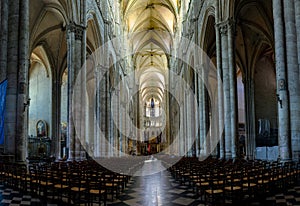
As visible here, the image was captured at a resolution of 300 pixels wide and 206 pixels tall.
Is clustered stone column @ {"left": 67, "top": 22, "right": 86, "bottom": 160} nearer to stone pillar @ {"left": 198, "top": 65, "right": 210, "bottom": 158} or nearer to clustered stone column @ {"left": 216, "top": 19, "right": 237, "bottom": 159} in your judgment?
clustered stone column @ {"left": 216, "top": 19, "right": 237, "bottom": 159}

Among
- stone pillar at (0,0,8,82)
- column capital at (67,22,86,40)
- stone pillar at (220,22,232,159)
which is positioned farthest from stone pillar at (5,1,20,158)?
stone pillar at (220,22,232,159)

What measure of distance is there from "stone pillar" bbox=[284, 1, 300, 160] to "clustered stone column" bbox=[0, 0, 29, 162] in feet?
36.2

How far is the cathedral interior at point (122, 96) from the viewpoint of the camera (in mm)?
8906

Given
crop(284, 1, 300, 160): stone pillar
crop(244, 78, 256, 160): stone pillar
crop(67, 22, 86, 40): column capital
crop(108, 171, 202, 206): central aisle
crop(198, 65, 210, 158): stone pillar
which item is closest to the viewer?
crop(108, 171, 202, 206): central aisle

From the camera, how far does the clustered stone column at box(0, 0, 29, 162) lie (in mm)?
13320

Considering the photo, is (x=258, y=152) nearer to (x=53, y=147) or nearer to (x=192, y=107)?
(x=192, y=107)

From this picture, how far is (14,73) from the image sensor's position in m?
13.5

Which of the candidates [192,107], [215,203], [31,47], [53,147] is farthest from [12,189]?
[192,107]

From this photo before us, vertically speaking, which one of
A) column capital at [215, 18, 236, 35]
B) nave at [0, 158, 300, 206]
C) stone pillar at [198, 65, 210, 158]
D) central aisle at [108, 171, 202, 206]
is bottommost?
central aisle at [108, 171, 202, 206]

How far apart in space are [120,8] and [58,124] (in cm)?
1891

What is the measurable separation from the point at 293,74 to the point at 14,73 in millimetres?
11513

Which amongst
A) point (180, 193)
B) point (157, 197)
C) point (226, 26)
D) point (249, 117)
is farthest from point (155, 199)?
point (249, 117)

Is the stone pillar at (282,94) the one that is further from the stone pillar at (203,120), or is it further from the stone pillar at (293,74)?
the stone pillar at (203,120)

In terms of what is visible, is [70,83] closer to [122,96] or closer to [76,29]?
[76,29]
